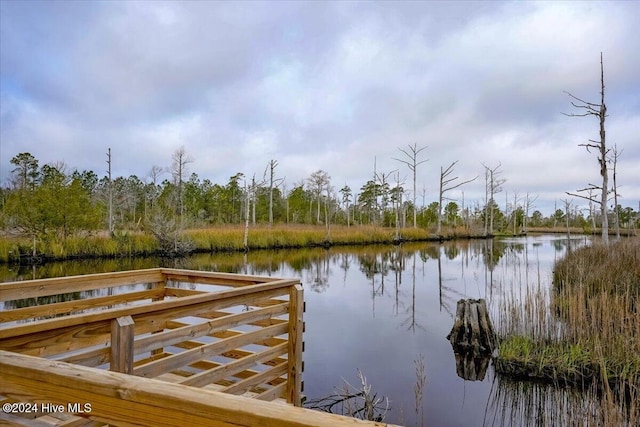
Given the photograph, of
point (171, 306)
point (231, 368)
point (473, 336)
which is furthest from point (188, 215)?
point (171, 306)

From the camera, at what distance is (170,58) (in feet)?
39.3

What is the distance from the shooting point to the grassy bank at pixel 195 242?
14383 millimetres

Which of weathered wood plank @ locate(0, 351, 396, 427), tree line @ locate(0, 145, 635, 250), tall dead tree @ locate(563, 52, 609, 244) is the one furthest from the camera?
tree line @ locate(0, 145, 635, 250)

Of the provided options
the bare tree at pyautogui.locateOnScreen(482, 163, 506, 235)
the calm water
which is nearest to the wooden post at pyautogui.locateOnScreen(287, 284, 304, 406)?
the calm water

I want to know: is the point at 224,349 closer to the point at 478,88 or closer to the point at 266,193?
the point at 478,88

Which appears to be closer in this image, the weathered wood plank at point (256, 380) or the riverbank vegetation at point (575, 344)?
the weathered wood plank at point (256, 380)

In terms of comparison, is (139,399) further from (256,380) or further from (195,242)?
(195,242)

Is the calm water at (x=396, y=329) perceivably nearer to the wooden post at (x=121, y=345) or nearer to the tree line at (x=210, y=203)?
the wooden post at (x=121, y=345)

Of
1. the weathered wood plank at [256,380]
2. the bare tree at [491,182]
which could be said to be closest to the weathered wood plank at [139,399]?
the weathered wood plank at [256,380]

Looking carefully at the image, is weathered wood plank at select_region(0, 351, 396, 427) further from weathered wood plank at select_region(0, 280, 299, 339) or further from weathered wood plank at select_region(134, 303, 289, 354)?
weathered wood plank at select_region(134, 303, 289, 354)

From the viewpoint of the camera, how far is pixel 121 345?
1542 millimetres

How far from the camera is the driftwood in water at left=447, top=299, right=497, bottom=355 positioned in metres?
5.36

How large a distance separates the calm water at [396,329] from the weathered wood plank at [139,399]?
2813 millimetres

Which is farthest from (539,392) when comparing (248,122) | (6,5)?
(248,122)
